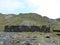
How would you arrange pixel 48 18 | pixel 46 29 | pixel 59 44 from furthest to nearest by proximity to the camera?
pixel 48 18, pixel 46 29, pixel 59 44

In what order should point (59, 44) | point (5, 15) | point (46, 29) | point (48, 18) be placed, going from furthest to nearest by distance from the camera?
point (5, 15), point (48, 18), point (46, 29), point (59, 44)

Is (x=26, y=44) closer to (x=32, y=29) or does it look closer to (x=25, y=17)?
(x=32, y=29)

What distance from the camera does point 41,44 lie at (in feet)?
144

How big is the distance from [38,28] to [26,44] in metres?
38.9

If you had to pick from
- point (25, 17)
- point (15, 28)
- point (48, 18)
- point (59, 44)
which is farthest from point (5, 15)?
point (59, 44)

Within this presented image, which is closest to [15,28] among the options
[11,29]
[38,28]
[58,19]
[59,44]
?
[11,29]

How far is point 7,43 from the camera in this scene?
43.1m

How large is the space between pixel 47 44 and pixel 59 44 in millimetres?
2754

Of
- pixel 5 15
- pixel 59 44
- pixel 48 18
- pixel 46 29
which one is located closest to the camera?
pixel 59 44

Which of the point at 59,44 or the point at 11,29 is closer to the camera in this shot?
the point at 59,44

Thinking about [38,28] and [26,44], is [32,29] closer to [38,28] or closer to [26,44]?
[38,28]

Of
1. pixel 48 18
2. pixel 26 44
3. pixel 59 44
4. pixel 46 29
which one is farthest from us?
pixel 48 18

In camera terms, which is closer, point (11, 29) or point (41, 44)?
point (41, 44)

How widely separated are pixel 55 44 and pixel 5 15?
91.5 m
